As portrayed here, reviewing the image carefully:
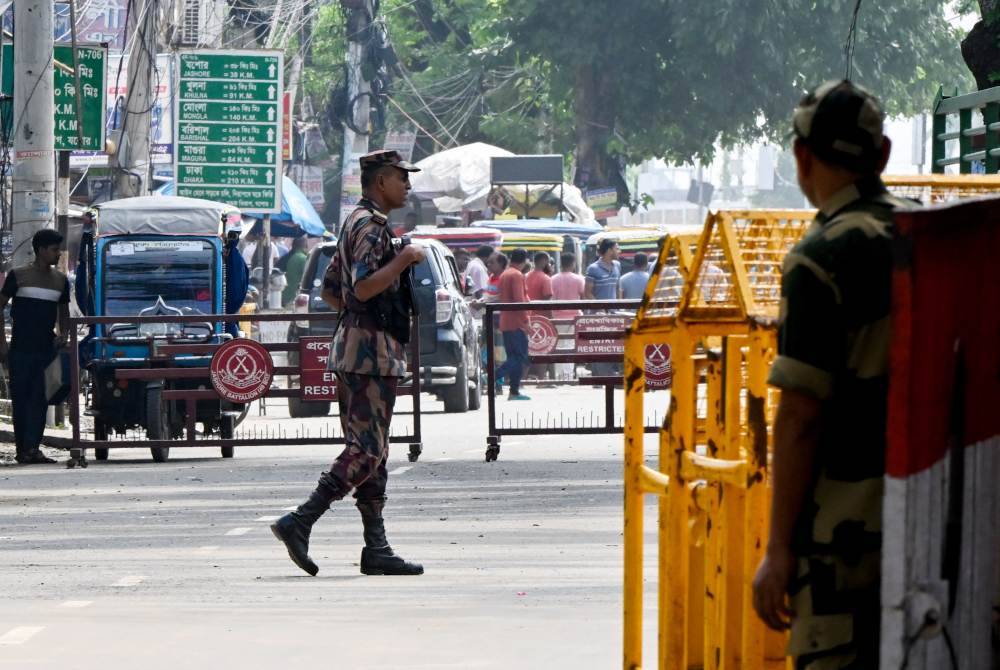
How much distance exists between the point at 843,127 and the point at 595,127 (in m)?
44.7

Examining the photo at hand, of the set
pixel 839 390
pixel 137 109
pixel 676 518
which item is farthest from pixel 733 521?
pixel 137 109

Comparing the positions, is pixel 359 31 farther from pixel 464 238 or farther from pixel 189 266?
pixel 189 266

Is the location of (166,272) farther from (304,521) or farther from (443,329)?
(304,521)

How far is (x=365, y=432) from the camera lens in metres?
8.63

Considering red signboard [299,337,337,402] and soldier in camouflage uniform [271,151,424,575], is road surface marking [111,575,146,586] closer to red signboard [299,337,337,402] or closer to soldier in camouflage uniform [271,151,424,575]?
soldier in camouflage uniform [271,151,424,575]

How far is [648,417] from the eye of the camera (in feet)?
58.1

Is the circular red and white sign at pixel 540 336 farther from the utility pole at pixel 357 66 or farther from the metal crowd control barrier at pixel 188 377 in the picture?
the utility pole at pixel 357 66

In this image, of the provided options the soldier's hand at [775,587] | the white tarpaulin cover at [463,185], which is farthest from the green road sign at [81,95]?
the white tarpaulin cover at [463,185]

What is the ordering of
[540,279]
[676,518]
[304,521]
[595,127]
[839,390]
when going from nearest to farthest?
1. [839,390]
2. [676,518]
3. [304,521]
4. [540,279]
5. [595,127]

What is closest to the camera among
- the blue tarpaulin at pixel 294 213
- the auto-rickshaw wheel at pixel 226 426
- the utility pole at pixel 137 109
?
the auto-rickshaw wheel at pixel 226 426

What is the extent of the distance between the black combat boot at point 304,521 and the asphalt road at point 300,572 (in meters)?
0.13

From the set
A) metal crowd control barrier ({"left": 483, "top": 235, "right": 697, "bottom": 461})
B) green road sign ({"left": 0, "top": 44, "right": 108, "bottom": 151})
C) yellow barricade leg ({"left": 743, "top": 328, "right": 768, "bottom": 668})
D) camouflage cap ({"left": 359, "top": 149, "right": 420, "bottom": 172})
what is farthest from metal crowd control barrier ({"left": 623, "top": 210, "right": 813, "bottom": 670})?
green road sign ({"left": 0, "top": 44, "right": 108, "bottom": 151})

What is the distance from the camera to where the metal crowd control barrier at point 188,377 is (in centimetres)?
1509

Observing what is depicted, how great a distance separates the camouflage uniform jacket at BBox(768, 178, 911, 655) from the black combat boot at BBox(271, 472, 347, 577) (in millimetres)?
5132
